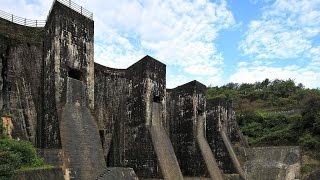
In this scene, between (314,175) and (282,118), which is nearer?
(314,175)

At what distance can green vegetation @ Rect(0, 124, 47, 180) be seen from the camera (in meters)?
7.47

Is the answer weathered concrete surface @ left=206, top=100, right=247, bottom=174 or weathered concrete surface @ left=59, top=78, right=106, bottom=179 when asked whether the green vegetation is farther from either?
weathered concrete surface @ left=206, top=100, right=247, bottom=174

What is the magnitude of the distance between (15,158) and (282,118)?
22.9m

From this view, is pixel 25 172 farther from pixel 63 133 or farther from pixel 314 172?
pixel 314 172

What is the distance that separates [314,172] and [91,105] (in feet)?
42.9

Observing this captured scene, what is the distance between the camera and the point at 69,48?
12023mm

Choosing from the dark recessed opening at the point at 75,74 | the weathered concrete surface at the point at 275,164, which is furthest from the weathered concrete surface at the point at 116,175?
the weathered concrete surface at the point at 275,164

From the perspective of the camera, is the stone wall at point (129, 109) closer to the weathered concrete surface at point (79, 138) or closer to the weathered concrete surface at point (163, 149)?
the weathered concrete surface at point (163, 149)

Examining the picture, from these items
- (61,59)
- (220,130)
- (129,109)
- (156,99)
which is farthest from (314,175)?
(61,59)

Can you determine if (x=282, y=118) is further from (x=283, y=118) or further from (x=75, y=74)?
(x=75, y=74)

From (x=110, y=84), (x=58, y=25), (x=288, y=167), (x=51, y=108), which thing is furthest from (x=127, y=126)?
(x=288, y=167)

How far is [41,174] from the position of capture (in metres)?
8.19

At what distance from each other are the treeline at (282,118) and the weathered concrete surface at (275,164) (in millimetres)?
1537

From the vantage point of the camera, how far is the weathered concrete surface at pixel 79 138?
10.3 meters
